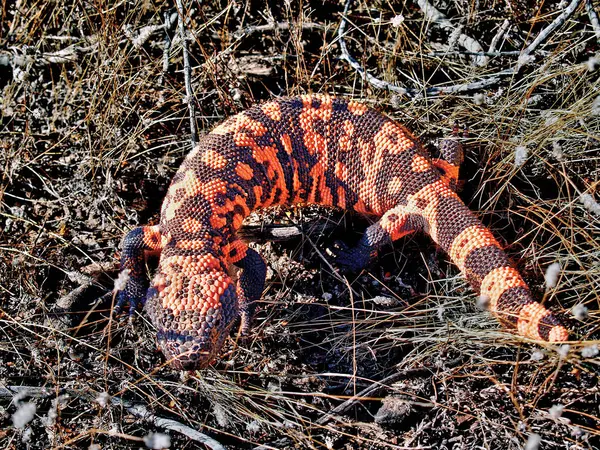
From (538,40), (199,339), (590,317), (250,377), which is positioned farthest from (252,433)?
(538,40)

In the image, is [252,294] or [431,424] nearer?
[431,424]

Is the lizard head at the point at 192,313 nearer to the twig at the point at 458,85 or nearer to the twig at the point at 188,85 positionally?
the twig at the point at 188,85

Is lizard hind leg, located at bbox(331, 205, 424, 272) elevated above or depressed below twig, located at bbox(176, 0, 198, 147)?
below

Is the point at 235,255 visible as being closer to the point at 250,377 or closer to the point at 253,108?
the point at 250,377

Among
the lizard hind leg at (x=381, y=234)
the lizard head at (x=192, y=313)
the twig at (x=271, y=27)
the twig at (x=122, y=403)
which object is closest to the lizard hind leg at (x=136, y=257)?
the lizard head at (x=192, y=313)

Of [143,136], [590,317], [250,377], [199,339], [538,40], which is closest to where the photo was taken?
[199,339]

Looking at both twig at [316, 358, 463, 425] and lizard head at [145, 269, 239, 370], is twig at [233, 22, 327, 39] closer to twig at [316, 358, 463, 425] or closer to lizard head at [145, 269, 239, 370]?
lizard head at [145, 269, 239, 370]

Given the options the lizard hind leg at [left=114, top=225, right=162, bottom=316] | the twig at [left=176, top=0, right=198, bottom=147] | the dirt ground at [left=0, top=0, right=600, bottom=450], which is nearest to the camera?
the dirt ground at [left=0, top=0, right=600, bottom=450]

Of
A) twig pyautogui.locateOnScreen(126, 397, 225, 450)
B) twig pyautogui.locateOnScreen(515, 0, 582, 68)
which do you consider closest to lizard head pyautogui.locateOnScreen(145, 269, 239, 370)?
twig pyautogui.locateOnScreen(126, 397, 225, 450)
